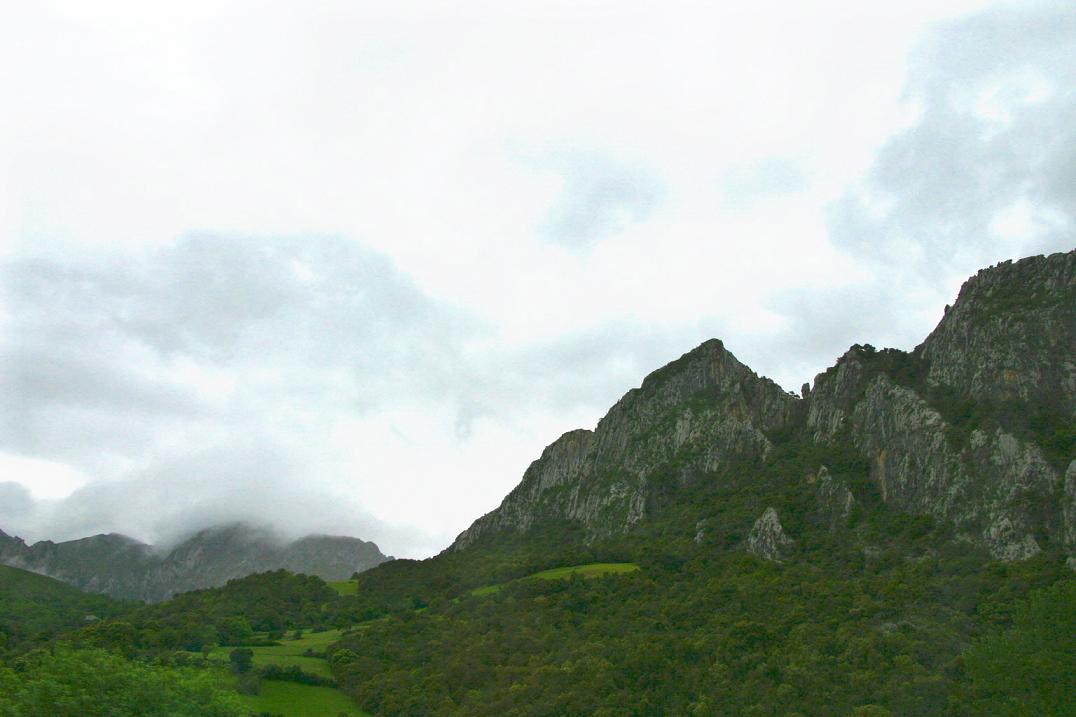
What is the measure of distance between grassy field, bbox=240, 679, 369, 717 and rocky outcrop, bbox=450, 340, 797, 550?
74499mm

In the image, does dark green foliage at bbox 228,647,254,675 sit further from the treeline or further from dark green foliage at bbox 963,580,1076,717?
dark green foliage at bbox 963,580,1076,717

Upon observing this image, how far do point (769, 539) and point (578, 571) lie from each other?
28434mm

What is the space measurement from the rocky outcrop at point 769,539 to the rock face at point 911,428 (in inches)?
21.2

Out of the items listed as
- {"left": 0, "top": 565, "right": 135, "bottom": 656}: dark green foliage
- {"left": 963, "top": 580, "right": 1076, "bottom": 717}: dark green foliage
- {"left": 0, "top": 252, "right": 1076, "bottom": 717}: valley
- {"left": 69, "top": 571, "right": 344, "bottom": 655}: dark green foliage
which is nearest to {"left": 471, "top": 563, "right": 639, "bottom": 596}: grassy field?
{"left": 0, "top": 252, "right": 1076, "bottom": 717}: valley

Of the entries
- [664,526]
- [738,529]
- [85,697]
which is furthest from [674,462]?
[85,697]

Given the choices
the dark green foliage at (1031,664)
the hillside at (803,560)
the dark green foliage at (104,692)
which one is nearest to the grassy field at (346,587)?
the hillside at (803,560)

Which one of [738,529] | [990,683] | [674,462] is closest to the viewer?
[990,683]

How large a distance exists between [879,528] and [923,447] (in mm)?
13088

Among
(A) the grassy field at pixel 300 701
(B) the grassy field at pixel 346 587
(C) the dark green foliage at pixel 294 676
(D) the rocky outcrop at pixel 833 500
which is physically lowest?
(A) the grassy field at pixel 300 701

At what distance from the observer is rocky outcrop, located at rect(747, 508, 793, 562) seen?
117625 millimetres

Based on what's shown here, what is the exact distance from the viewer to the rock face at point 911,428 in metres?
104

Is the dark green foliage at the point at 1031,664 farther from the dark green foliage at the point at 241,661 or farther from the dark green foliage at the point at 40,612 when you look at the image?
the dark green foliage at the point at 40,612

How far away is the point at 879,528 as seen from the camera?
116188 mm

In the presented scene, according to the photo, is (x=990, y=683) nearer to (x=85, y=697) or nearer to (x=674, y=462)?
(x=85, y=697)
